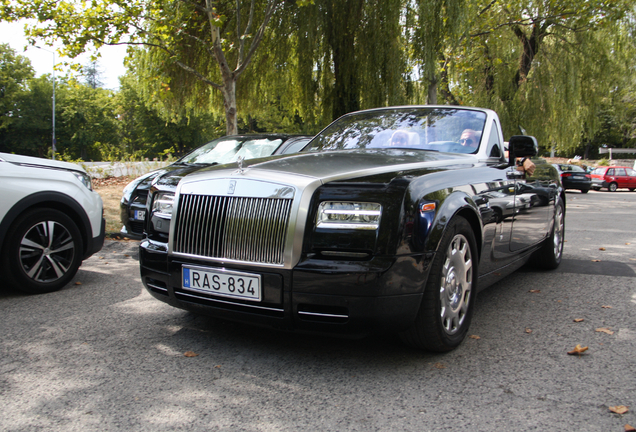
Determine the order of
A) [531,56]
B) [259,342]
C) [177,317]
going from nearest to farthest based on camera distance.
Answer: [259,342]
[177,317]
[531,56]

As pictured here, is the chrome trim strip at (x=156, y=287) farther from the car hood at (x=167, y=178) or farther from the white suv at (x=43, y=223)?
the white suv at (x=43, y=223)

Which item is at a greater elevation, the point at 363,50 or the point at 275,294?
the point at 363,50

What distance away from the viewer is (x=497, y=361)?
339cm

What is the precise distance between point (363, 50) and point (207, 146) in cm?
816

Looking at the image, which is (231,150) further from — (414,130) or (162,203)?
(162,203)

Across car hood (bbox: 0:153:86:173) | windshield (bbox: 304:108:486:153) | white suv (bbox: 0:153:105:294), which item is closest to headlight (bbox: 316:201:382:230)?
windshield (bbox: 304:108:486:153)

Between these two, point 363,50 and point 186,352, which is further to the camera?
point 363,50

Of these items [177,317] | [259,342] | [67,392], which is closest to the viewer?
[67,392]

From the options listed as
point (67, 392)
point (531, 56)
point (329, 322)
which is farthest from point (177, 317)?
point (531, 56)

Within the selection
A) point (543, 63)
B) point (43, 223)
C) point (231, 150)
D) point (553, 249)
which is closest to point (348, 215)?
point (43, 223)

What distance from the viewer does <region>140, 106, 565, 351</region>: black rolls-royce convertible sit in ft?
9.82

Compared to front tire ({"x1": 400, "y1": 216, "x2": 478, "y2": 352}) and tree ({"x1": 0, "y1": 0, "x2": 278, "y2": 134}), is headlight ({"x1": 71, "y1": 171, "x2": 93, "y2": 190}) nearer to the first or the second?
front tire ({"x1": 400, "y1": 216, "x2": 478, "y2": 352})

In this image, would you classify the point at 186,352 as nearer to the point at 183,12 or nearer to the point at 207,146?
the point at 207,146

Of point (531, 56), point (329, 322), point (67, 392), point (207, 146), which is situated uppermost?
point (531, 56)
